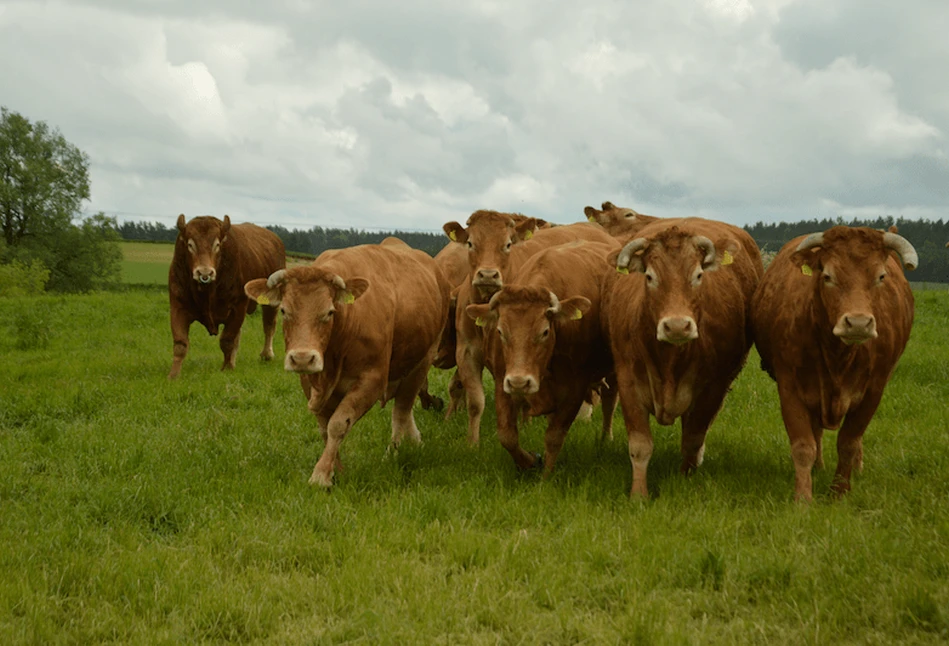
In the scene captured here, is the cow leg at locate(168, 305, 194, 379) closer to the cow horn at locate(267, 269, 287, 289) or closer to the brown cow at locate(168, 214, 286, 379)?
the brown cow at locate(168, 214, 286, 379)

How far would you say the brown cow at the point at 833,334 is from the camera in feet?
18.4

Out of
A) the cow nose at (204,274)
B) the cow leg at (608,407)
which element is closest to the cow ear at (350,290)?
the cow leg at (608,407)

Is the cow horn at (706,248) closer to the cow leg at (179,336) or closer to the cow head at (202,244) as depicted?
the cow head at (202,244)

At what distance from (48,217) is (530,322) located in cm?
5220

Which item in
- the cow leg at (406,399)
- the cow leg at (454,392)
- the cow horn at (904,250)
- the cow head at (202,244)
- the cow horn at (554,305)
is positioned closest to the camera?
the cow horn at (904,250)

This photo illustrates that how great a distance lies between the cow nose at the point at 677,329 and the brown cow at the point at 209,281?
330 inches

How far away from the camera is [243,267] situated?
13383 mm

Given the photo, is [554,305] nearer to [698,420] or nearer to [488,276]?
[698,420]

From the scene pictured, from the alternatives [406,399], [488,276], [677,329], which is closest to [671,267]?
[677,329]

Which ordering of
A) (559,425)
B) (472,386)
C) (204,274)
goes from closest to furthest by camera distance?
(559,425) → (472,386) → (204,274)

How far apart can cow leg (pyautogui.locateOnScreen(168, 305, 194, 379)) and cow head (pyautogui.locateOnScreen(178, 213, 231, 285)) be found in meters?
0.63

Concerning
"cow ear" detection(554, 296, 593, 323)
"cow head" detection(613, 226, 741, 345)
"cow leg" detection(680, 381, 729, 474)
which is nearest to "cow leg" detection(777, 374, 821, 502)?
"cow leg" detection(680, 381, 729, 474)

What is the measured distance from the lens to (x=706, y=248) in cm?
614

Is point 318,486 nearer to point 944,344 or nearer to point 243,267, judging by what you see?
point 243,267
